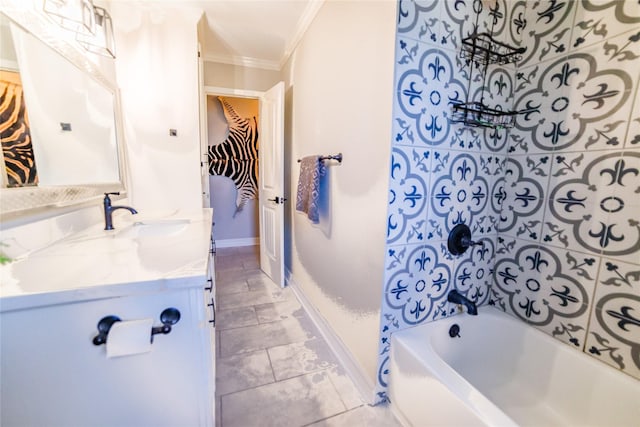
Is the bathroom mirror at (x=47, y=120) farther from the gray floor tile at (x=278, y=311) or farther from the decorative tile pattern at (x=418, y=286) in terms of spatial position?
the decorative tile pattern at (x=418, y=286)

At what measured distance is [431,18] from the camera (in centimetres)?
117

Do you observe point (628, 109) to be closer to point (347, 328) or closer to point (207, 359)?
point (347, 328)

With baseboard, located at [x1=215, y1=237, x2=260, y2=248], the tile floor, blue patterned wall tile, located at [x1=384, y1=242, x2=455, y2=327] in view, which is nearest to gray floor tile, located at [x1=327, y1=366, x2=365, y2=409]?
the tile floor

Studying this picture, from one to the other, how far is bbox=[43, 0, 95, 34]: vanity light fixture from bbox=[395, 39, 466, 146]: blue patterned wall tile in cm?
155

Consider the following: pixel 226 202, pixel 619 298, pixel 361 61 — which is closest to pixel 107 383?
pixel 361 61

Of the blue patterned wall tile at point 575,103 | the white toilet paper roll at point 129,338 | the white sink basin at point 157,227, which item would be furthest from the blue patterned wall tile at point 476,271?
the white sink basin at point 157,227

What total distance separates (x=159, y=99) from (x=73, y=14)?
744 mm

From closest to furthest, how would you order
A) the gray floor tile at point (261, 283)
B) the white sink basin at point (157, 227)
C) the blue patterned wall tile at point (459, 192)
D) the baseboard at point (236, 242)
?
the blue patterned wall tile at point (459, 192) < the white sink basin at point (157, 227) < the gray floor tile at point (261, 283) < the baseboard at point (236, 242)

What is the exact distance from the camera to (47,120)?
109 centimetres

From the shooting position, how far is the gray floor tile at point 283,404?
4.17 ft

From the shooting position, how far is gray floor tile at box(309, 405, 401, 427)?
4.16ft

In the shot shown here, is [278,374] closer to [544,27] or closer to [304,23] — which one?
[544,27]

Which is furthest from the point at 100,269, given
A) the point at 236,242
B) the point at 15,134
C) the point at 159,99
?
the point at 236,242

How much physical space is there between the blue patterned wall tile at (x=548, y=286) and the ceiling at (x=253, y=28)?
2121 millimetres
